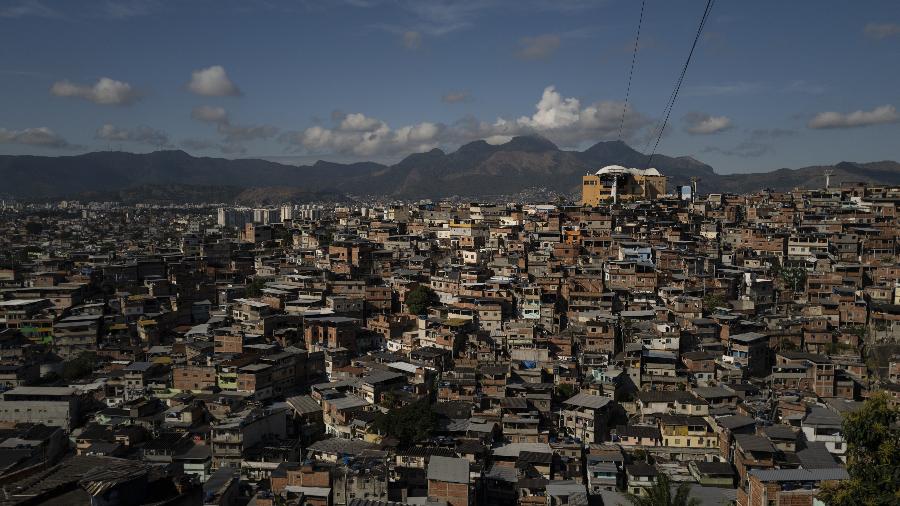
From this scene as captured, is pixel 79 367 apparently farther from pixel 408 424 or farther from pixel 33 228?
pixel 33 228

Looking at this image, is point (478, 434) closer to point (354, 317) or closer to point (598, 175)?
point (354, 317)

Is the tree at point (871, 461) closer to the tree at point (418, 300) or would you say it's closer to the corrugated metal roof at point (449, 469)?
the corrugated metal roof at point (449, 469)

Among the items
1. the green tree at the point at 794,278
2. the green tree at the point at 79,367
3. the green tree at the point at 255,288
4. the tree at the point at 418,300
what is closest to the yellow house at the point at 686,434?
the tree at the point at 418,300

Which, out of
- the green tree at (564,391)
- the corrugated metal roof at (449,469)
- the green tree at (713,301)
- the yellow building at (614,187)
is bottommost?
the corrugated metal roof at (449,469)

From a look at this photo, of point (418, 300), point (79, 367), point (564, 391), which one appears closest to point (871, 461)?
point (564, 391)

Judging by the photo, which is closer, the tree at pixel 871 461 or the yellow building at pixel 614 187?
Answer: the tree at pixel 871 461

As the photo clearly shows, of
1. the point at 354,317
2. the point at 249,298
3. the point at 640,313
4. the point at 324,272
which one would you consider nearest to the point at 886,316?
the point at 640,313
